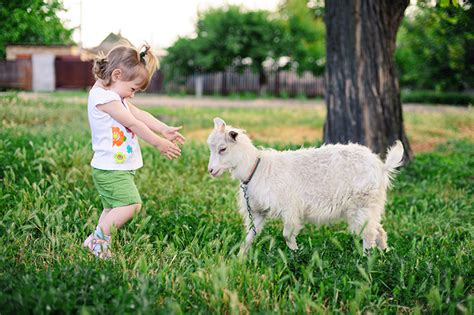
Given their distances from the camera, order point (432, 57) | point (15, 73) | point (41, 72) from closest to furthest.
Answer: point (15, 73) → point (41, 72) → point (432, 57)

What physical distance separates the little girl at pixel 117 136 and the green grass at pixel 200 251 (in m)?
0.20

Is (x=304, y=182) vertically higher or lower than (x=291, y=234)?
higher

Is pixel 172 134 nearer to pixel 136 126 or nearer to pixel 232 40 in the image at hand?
pixel 136 126

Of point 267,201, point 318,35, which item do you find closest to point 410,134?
point 267,201

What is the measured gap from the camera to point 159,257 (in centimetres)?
436

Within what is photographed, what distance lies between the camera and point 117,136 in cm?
461

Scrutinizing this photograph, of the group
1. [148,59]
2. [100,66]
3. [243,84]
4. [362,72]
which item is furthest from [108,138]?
[243,84]

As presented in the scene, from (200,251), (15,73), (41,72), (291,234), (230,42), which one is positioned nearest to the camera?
(200,251)

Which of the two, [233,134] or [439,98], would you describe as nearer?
[233,134]

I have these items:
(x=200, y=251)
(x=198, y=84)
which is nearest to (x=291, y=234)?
(x=200, y=251)

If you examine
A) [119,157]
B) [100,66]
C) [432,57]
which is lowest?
[119,157]

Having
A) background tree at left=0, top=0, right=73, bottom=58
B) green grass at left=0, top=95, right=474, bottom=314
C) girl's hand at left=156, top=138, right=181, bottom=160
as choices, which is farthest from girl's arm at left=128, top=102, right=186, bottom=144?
background tree at left=0, top=0, right=73, bottom=58

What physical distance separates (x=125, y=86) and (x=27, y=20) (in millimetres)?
3422

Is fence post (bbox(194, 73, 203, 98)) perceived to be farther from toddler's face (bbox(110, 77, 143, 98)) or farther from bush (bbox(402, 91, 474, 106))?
toddler's face (bbox(110, 77, 143, 98))
